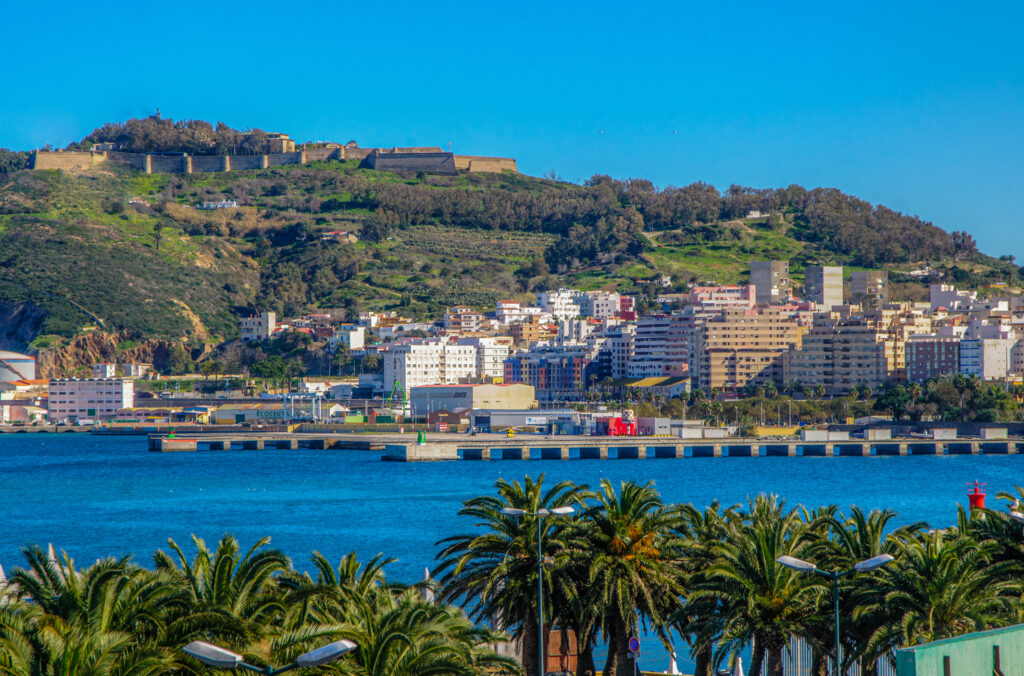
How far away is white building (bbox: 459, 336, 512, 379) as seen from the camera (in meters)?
118

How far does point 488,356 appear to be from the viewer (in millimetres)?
118250

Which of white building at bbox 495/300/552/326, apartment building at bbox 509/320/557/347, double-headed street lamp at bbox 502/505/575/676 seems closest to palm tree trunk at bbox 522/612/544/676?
double-headed street lamp at bbox 502/505/575/676

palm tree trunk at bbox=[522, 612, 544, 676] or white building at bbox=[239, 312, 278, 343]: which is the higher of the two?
white building at bbox=[239, 312, 278, 343]

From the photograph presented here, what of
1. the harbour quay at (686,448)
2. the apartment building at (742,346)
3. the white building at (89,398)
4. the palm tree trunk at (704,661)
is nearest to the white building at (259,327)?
the white building at (89,398)

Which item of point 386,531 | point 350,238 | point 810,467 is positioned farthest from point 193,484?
point 350,238

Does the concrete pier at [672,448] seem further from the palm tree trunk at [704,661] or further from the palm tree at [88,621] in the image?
the palm tree at [88,621]

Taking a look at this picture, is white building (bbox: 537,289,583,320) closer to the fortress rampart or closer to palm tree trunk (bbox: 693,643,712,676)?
the fortress rampart

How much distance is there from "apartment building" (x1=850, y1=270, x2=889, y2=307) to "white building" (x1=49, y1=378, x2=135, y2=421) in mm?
68248

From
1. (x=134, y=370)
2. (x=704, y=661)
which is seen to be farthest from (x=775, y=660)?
(x=134, y=370)

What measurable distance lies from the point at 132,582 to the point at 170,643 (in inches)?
49.7

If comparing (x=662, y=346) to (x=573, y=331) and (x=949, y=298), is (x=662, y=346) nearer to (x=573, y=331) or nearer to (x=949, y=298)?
(x=573, y=331)

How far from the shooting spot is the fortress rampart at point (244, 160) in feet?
528

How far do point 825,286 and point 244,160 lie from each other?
7272 cm

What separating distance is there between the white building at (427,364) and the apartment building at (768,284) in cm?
3026
